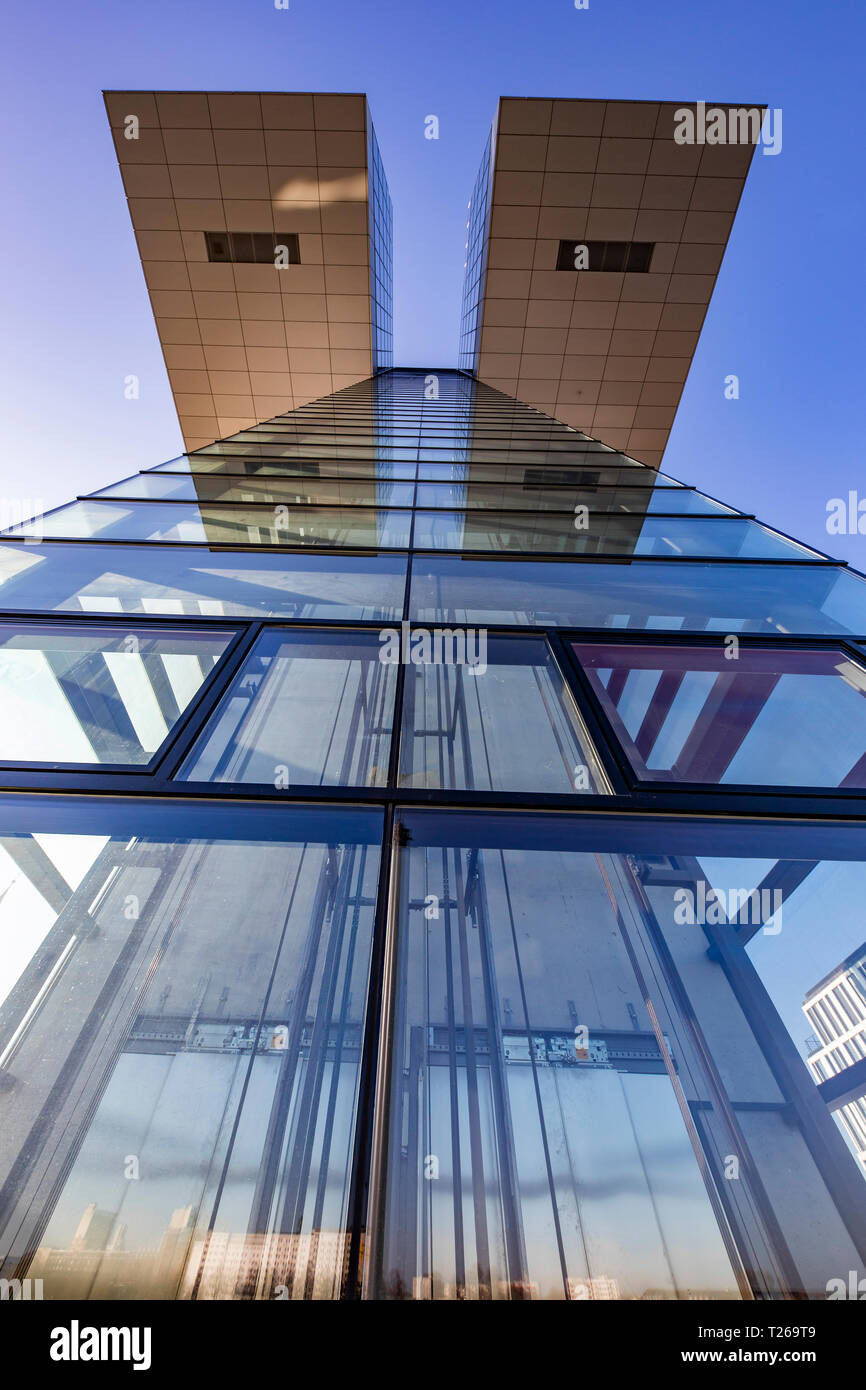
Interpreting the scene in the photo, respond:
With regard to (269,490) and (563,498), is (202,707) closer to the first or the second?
(269,490)

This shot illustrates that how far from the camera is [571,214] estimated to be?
1412cm

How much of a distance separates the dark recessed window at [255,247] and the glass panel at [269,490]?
1066cm

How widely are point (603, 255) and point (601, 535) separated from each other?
498 inches

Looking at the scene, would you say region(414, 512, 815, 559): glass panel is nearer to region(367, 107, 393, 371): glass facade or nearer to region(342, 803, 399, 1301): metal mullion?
region(342, 803, 399, 1301): metal mullion

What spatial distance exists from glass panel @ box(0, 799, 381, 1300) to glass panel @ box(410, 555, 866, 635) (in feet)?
7.92

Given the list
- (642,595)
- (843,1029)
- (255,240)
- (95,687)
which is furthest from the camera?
(255,240)

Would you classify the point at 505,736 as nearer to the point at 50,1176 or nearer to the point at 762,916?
the point at 762,916

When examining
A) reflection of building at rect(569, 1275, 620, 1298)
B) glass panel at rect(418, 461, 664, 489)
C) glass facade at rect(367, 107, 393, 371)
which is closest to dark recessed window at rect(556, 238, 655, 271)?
glass facade at rect(367, 107, 393, 371)

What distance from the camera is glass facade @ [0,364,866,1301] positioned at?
153 centimetres

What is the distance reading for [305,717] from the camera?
3.38m

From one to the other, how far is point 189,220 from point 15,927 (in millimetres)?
18022

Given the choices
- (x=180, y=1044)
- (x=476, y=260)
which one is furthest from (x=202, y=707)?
(x=476, y=260)

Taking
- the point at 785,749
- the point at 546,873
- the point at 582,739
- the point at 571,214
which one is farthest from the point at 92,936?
the point at 571,214

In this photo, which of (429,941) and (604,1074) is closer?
(604,1074)
